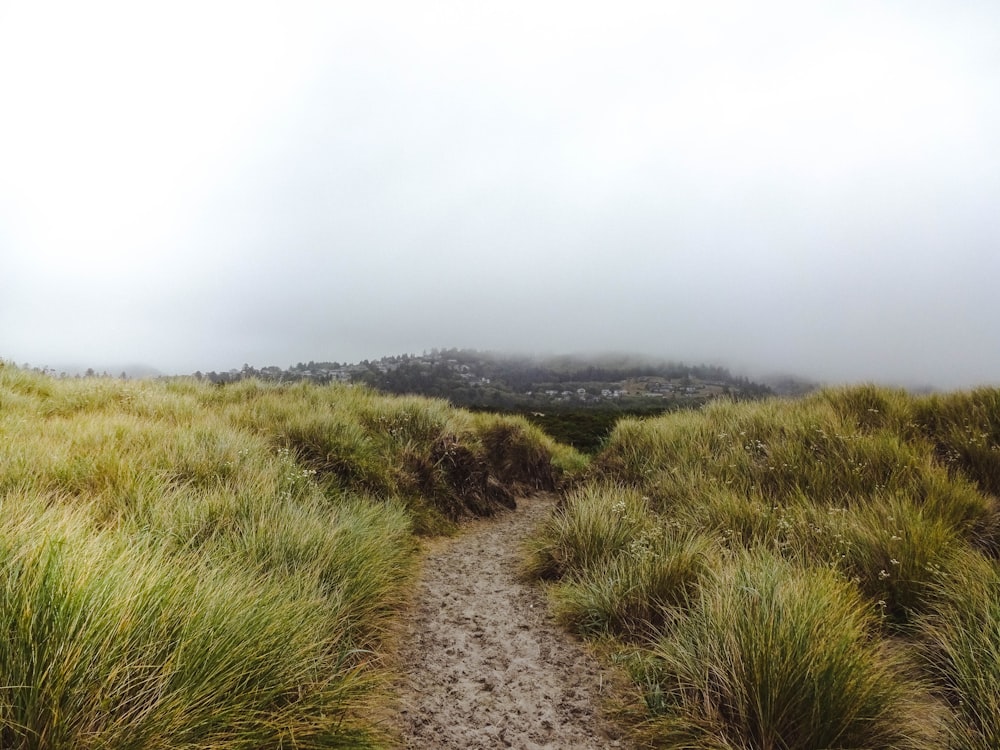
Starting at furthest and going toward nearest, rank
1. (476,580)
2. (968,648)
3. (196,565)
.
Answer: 1. (476,580)
2. (196,565)
3. (968,648)

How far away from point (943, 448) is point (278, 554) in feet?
29.9

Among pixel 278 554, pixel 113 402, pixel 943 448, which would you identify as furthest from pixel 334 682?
pixel 943 448

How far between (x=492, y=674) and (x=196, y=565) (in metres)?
2.42

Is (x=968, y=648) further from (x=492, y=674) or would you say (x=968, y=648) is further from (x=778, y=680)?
(x=492, y=674)

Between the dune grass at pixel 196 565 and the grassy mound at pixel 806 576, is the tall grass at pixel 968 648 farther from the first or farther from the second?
the dune grass at pixel 196 565

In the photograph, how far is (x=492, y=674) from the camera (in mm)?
4047

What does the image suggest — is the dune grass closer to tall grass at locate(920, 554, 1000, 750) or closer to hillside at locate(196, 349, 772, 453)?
tall grass at locate(920, 554, 1000, 750)

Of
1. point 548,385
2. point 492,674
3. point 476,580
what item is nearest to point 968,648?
point 492,674

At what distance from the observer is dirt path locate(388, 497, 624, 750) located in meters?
3.27

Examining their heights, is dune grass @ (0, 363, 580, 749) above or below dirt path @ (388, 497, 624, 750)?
above

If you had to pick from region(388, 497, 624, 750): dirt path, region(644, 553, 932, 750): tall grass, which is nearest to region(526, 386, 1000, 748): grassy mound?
region(644, 553, 932, 750): tall grass

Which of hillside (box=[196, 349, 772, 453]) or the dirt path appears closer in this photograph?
the dirt path

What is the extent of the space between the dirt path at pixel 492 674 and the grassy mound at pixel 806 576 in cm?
41

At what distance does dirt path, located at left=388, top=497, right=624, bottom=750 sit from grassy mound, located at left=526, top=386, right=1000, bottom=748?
1.35 ft
